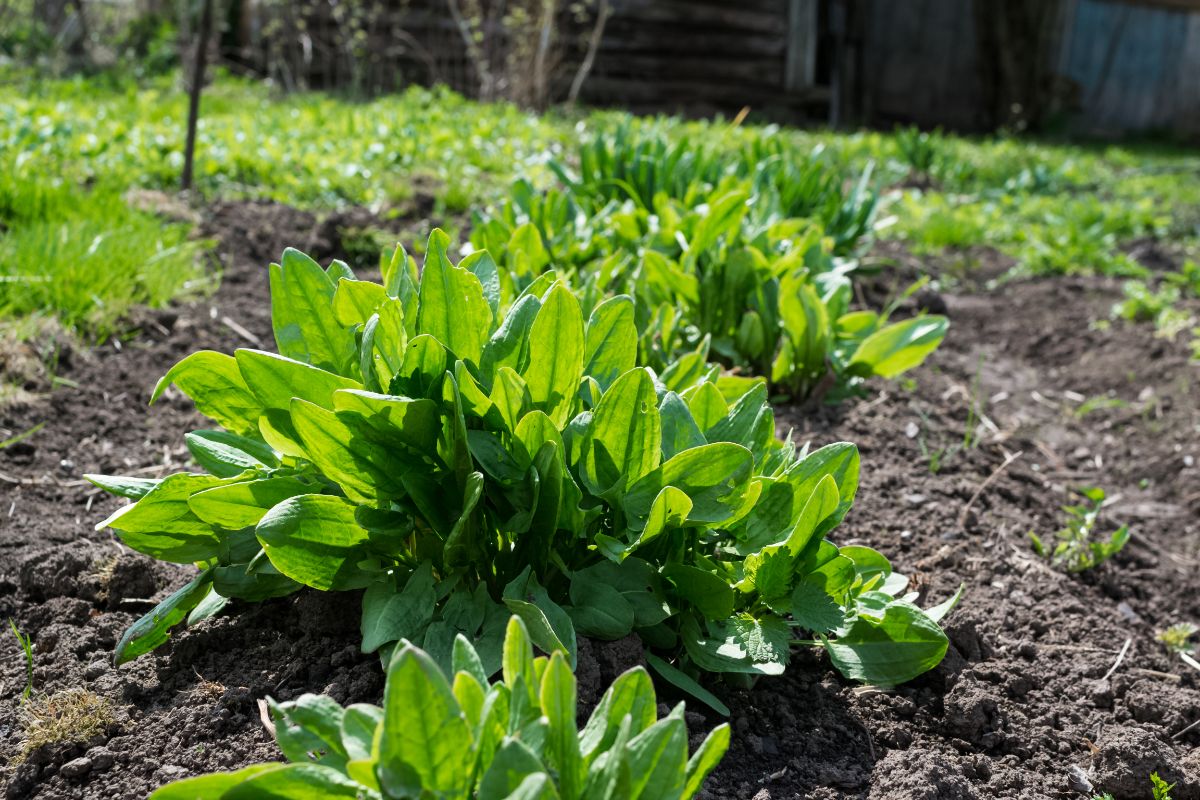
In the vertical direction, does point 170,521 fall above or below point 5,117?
below

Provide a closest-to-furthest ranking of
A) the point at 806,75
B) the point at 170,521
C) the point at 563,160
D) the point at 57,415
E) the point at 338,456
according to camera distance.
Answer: the point at 338,456 → the point at 170,521 → the point at 57,415 → the point at 563,160 → the point at 806,75

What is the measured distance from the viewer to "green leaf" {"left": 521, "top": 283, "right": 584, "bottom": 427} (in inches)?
69.3

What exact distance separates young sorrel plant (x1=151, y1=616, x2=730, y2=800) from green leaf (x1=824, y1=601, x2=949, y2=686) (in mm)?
609

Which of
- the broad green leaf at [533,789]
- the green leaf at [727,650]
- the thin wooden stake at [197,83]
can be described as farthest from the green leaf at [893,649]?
the thin wooden stake at [197,83]

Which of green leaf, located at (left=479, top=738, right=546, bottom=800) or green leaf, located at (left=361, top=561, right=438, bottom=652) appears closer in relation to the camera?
green leaf, located at (left=479, top=738, right=546, bottom=800)

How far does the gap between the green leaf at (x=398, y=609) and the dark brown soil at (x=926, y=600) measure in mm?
113

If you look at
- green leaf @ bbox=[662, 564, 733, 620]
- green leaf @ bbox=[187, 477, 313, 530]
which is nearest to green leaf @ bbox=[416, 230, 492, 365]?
green leaf @ bbox=[187, 477, 313, 530]

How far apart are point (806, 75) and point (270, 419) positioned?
41.2 feet

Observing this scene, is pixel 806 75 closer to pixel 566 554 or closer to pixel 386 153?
pixel 386 153

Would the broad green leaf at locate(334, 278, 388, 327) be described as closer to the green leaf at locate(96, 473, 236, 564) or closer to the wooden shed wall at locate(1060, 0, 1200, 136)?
the green leaf at locate(96, 473, 236, 564)

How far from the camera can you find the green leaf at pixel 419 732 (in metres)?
1.15

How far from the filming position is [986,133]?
13.9 meters

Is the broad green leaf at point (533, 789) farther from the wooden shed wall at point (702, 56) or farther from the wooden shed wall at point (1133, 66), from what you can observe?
the wooden shed wall at point (1133, 66)

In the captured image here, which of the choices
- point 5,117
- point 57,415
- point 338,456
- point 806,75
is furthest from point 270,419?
point 806,75
